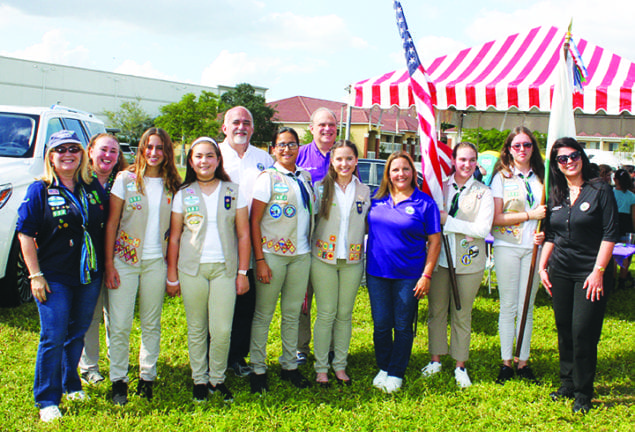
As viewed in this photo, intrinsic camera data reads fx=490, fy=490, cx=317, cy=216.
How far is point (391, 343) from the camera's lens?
400cm

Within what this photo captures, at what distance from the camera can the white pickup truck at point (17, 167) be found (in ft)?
15.9

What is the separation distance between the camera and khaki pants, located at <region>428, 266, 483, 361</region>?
156 inches

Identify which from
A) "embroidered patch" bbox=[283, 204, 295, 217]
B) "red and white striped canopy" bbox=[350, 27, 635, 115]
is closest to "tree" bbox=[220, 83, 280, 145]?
"red and white striped canopy" bbox=[350, 27, 635, 115]

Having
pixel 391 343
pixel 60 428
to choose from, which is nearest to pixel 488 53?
pixel 391 343

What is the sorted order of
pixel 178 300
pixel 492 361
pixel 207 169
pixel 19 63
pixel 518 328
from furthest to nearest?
pixel 19 63
pixel 178 300
pixel 492 361
pixel 518 328
pixel 207 169

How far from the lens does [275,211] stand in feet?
11.9

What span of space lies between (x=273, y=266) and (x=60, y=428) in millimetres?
1743

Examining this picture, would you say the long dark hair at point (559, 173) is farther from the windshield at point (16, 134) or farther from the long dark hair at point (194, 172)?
the windshield at point (16, 134)

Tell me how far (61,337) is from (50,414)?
0.53 meters

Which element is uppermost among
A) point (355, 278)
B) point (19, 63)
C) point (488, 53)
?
point (19, 63)

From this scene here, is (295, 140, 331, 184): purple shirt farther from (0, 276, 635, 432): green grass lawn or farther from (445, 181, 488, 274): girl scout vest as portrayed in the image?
(0, 276, 635, 432): green grass lawn

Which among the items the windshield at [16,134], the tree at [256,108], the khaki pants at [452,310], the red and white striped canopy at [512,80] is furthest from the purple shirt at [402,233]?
the tree at [256,108]

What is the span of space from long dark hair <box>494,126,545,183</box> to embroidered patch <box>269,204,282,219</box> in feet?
6.25

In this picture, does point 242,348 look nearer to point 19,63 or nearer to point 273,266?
point 273,266
